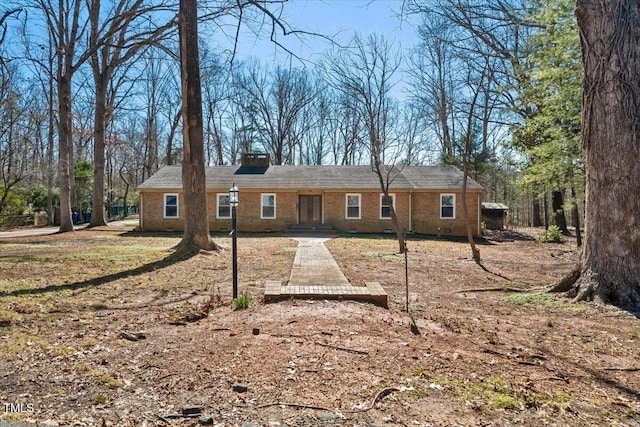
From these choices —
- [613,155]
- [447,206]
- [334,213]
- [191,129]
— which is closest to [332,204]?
[334,213]

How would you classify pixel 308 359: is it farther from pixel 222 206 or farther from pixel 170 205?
pixel 170 205

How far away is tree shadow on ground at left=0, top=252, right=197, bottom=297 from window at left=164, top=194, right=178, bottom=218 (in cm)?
1071

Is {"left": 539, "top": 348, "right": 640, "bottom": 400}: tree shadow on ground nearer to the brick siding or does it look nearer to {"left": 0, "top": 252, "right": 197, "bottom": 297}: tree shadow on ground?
{"left": 0, "top": 252, "right": 197, "bottom": 297}: tree shadow on ground

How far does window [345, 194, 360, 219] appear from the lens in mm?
20750

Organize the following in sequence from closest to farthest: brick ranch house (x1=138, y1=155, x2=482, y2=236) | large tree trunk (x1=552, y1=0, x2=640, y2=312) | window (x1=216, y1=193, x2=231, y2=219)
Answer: large tree trunk (x1=552, y1=0, x2=640, y2=312) < brick ranch house (x1=138, y1=155, x2=482, y2=236) < window (x1=216, y1=193, x2=231, y2=219)

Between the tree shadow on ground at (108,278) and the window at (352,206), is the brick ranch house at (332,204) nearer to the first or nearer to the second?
the window at (352,206)

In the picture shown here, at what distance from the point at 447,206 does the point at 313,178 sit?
7127 millimetres

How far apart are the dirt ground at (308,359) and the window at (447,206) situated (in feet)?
45.4

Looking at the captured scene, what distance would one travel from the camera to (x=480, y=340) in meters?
4.11

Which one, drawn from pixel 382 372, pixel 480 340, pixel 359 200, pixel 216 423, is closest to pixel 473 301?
pixel 480 340

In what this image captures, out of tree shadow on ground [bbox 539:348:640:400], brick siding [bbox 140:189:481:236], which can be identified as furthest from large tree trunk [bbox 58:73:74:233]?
tree shadow on ground [bbox 539:348:640:400]

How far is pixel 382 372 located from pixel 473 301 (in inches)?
143

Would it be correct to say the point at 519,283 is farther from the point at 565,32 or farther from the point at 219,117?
the point at 219,117

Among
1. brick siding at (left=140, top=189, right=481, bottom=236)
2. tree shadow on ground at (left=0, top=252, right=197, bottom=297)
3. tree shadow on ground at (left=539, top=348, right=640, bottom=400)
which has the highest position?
brick siding at (left=140, top=189, right=481, bottom=236)
